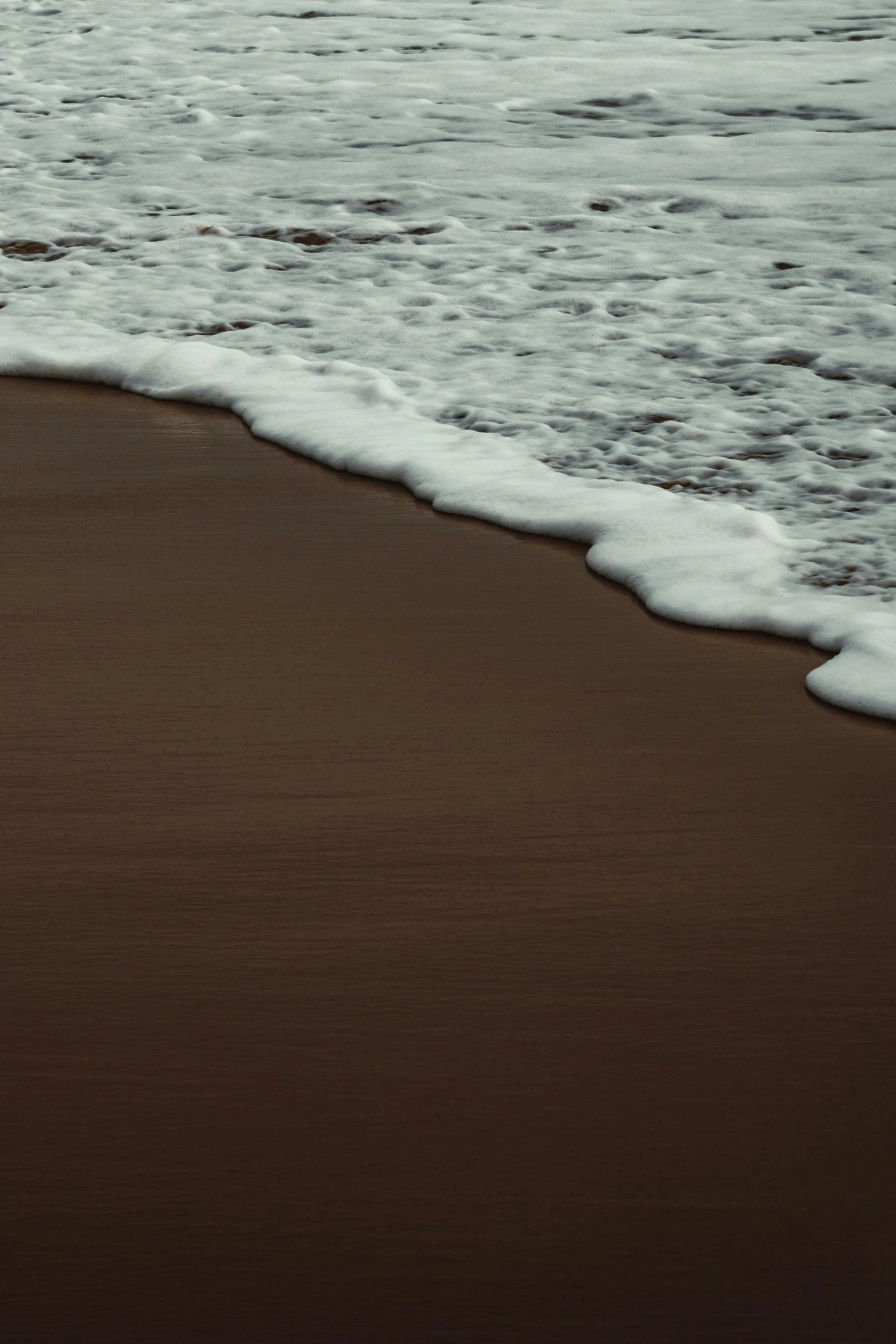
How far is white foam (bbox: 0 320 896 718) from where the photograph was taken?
149cm

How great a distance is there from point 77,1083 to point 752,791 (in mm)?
599

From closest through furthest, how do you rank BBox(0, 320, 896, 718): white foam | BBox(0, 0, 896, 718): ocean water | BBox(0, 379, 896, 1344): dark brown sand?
BBox(0, 379, 896, 1344): dark brown sand
BBox(0, 320, 896, 718): white foam
BBox(0, 0, 896, 718): ocean water

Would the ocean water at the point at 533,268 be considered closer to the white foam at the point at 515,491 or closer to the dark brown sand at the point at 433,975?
the white foam at the point at 515,491

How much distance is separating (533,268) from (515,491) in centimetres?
123

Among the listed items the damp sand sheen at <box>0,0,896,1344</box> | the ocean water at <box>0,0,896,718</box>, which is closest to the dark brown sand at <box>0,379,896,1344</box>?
the damp sand sheen at <box>0,0,896,1344</box>

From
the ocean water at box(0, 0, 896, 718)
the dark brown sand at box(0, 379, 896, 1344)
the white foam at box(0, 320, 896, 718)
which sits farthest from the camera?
the ocean water at box(0, 0, 896, 718)

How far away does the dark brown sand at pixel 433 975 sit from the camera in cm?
75

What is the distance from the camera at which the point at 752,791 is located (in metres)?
1.20

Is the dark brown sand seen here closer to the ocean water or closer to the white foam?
the white foam

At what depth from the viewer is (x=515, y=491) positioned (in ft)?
6.12

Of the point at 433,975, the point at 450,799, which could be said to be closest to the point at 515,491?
the point at 450,799

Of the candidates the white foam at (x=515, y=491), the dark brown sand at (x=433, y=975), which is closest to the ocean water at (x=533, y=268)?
the white foam at (x=515, y=491)

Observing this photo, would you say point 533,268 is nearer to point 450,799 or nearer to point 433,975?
point 450,799

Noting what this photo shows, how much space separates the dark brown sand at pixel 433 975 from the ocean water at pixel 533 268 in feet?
0.83
